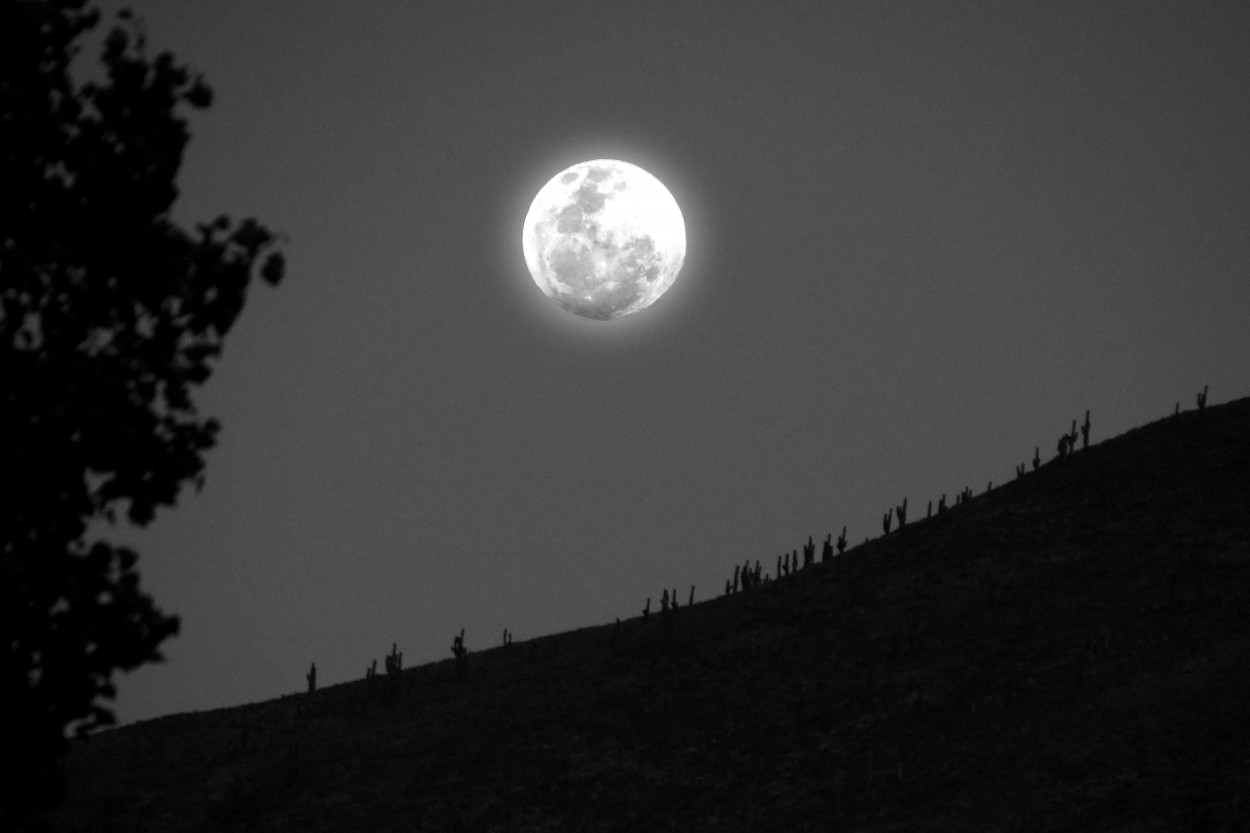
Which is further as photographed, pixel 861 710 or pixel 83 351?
pixel 861 710

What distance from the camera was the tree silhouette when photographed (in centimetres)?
1622

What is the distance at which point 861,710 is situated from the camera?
129 feet

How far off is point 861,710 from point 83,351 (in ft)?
87.1

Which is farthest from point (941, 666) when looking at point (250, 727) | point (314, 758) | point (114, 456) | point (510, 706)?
point (114, 456)

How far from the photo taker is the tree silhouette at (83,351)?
16219 millimetres

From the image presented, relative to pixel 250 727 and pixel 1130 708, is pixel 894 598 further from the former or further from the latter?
pixel 250 727

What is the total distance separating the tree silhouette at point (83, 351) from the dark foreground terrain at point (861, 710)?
19.5 meters

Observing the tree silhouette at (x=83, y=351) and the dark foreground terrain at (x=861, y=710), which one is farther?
the dark foreground terrain at (x=861, y=710)

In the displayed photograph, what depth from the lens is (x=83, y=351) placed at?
655 inches

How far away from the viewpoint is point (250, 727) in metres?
47.6

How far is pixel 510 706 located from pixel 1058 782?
57.3 ft

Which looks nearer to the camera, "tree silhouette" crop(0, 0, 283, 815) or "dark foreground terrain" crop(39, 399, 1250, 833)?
"tree silhouette" crop(0, 0, 283, 815)

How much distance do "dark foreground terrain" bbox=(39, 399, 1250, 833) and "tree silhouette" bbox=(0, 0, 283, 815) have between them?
1949cm

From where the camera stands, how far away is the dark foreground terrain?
33156mm
